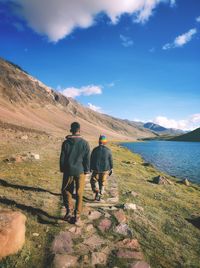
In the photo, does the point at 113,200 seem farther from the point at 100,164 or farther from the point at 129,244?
the point at 129,244

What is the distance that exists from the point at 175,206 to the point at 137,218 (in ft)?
17.0

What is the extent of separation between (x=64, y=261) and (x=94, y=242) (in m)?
1.44

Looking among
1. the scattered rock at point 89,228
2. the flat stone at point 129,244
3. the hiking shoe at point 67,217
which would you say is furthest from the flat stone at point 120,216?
the hiking shoe at point 67,217

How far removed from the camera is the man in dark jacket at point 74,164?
335 inches

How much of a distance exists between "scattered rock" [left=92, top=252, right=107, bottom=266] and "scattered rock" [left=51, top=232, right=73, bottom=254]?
681 millimetres

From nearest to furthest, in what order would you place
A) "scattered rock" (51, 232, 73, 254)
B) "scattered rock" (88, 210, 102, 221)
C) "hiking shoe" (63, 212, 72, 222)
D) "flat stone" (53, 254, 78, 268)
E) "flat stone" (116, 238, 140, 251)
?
"flat stone" (53, 254, 78, 268) < "scattered rock" (51, 232, 73, 254) < "flat stone" (116, 238, 140, 251) < "hiking shoe" (63, 212, 72, 222) < "scattered rock" (88, 210, 102, 221)

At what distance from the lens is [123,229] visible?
8.63 meters

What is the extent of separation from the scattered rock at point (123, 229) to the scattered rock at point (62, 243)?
1742 millimetres

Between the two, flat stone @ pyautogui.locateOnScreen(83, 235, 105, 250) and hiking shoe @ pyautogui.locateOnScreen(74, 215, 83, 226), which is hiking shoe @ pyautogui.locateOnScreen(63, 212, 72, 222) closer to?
hiking shoe @ pyautogui.locateOnScreen(74, 215, 83, 226)

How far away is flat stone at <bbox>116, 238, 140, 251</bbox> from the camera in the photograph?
24.7ft

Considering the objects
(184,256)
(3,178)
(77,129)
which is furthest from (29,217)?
(3,178)

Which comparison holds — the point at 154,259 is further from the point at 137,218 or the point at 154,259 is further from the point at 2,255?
the point at 2,255

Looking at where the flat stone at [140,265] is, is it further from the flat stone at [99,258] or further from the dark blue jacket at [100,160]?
the dark blue jacket at [100,160]

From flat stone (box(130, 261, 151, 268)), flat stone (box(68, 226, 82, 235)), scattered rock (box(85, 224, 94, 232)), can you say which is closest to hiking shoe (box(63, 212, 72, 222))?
flat stone (box(68, 226, 82, 235))
